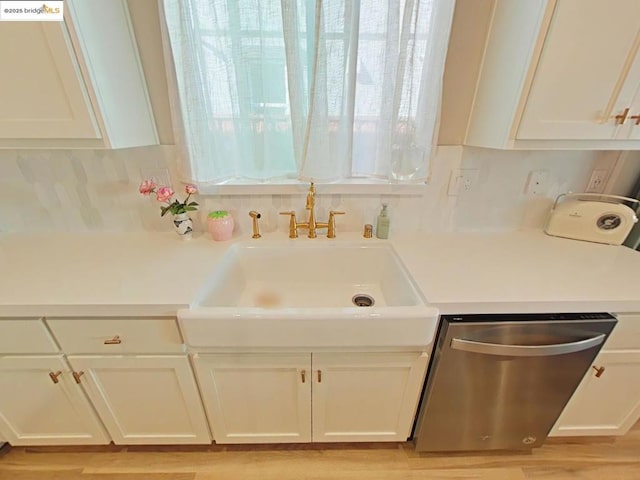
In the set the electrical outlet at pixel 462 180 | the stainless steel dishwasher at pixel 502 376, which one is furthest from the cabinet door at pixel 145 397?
the electrical outlet at pixel 462 180

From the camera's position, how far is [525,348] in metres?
0.94

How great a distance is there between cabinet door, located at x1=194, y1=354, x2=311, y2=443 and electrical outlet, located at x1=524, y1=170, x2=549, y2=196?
1.29 m

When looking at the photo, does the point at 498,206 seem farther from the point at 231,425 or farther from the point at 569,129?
the point at 231,425

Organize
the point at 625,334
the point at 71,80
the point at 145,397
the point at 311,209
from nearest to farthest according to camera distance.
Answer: the point at 71,80, the point at 625,334, the point at 145,397, the point at 311,209

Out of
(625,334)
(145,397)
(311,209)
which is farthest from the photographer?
(311,209)

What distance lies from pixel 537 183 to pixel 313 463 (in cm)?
170

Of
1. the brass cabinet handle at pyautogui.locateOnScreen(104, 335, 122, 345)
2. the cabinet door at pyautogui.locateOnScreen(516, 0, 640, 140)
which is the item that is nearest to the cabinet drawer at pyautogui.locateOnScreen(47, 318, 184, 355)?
the brass cabinet handle at pyautogui.locateOnScreen(104, 335, 122, 345)

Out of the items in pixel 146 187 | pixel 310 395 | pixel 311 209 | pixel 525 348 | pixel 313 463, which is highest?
pixel 146 187

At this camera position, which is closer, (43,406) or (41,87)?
(41,87)

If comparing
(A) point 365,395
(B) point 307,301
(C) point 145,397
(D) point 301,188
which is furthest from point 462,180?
(C) point 145,397

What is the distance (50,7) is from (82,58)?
12 cm

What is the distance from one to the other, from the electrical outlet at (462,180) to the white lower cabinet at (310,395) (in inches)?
30.9

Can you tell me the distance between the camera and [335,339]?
0.90 meters

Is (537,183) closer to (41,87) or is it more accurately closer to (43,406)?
(41,87)
